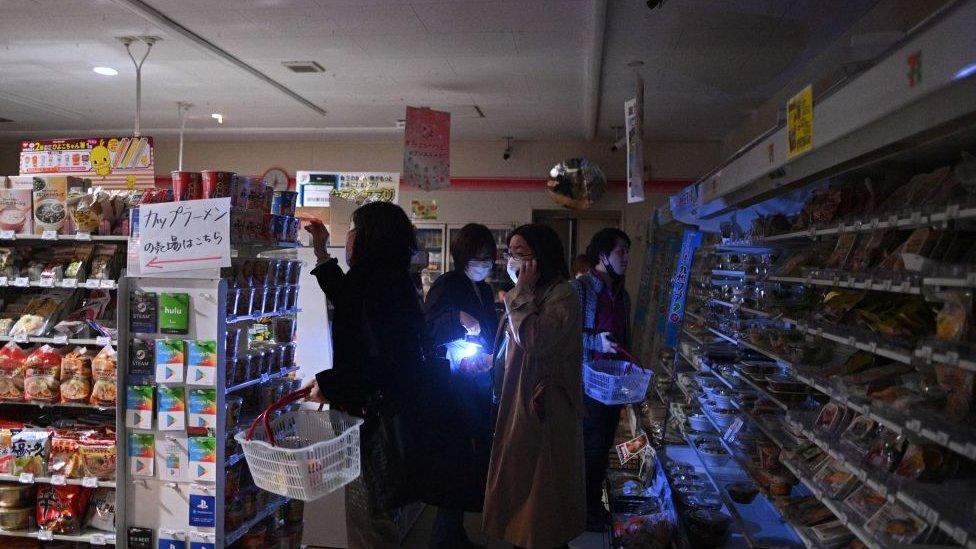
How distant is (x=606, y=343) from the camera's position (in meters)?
4.55

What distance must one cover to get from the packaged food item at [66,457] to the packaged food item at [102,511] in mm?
161

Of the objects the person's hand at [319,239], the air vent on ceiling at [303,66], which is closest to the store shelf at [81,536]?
the person's hand at [319,239]

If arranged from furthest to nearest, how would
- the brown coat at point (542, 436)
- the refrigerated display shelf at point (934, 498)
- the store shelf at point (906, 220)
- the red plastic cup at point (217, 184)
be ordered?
the red plastic cup at point (217, 184)
the brown coat at point (542, 436)
the store shelf at point (906, 220)
the refrigerated display shelf at point (934, 498)

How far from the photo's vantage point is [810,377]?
8.18 feet

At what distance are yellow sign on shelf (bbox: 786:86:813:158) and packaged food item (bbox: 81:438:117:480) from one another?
3.49m

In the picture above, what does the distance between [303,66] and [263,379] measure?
3.61 m

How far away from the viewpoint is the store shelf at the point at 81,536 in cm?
352

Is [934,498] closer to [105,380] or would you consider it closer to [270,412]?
[270,412]

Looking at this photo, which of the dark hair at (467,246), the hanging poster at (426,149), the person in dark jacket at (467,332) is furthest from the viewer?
the hanging poster at (426,149)

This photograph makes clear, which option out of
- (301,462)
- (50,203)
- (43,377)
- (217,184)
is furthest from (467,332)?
(50,203)

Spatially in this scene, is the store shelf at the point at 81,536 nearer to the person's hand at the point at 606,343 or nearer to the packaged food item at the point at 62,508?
the packaged food item at the point at 62,508

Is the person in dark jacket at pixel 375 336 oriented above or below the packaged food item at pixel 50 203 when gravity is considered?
below

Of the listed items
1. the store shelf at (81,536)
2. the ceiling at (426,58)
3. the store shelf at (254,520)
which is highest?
the ceiling at (426,58)

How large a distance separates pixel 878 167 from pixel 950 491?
1160mm
